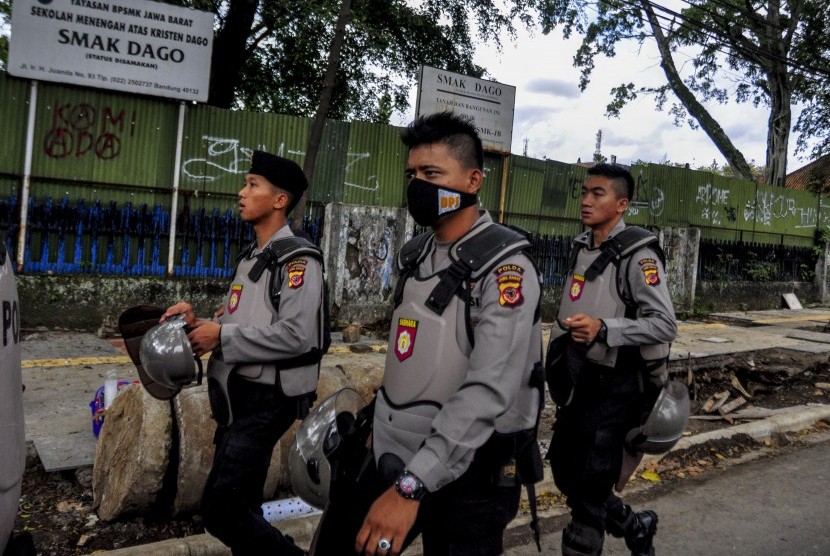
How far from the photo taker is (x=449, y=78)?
11086 millimetres

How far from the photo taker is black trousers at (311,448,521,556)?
2.14 m

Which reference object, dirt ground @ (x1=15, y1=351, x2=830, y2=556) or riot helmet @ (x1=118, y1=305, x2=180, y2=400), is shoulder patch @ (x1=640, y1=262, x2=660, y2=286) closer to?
dirt ground @ (x1=15, y1=351, x2=830, y2=556)

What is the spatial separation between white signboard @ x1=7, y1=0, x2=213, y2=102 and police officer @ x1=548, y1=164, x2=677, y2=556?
6790mm

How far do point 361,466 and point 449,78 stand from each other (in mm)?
9546

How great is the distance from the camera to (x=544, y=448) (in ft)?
17.9

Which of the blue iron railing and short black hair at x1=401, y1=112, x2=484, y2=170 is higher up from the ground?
short black hair at x1=401, y1=112, x2=484, y2=170

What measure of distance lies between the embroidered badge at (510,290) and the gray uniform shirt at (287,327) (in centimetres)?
108

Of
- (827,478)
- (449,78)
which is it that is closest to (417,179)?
(827,478)

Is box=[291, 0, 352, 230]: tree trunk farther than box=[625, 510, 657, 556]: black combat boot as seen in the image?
Yes

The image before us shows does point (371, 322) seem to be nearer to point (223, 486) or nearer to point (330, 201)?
point (330, 201)

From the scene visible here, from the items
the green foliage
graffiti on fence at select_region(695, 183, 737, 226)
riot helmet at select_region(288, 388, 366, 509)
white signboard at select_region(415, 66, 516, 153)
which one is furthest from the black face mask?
the green foliage

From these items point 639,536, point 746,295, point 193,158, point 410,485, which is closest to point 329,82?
point 193,158

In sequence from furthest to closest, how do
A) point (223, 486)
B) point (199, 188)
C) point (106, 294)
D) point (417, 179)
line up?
point (199, 188), point (106, 294), point (223, 486), point (417, 179)

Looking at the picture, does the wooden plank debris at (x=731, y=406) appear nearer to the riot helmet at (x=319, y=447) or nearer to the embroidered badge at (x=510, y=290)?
the riot helmet at (x=319, y=447)
